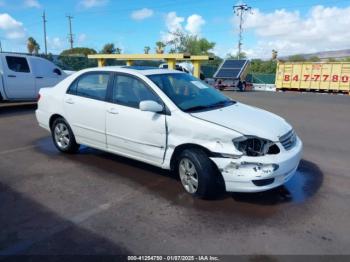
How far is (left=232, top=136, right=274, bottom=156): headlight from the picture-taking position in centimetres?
385

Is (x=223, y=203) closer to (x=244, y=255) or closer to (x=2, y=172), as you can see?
(x=244, y=255)

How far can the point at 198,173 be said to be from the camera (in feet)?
13.3

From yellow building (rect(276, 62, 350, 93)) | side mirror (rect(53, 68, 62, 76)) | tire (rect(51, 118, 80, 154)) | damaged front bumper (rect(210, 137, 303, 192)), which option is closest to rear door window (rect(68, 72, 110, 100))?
tire (rect(51, 118, 80, 154))

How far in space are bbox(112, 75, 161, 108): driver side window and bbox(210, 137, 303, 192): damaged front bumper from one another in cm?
138

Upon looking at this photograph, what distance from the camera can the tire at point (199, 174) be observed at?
4.02 meters

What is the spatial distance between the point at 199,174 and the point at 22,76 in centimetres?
952

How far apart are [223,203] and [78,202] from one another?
5.92 feet

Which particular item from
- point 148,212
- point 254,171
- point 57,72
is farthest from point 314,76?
point 148,212

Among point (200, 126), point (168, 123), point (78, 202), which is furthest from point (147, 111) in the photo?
point (78, 202)

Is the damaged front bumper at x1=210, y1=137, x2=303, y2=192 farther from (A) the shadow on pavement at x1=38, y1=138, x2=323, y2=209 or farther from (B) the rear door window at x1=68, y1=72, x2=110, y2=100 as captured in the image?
(B) the rear door window at x1=68, y1=72, x2=110, y2=100

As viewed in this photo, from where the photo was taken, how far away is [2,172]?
515cm

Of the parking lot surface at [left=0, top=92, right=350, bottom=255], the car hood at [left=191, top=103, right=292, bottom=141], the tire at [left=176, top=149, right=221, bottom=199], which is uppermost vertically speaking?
the car hood at [left=191, top=103, right=292, bottom=141]

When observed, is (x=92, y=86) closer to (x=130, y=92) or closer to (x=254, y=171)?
(x=130, y=92)

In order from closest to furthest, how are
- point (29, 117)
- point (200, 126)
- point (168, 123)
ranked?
1. point (200, 126)
2. point (168, 123)
3. point (29, 117)
